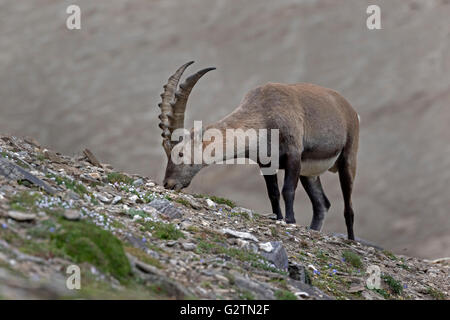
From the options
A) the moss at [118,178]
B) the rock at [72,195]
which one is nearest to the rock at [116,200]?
the rock at [72,195]

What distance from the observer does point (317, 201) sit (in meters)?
15.5

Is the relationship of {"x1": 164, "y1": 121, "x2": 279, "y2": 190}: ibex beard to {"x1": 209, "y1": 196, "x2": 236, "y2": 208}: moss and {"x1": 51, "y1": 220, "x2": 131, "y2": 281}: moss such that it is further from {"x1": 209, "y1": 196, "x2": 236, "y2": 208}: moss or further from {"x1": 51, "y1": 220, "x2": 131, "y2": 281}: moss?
{"x1": 51, "y1": 220, "x2": 131, "y2": 281}: moss

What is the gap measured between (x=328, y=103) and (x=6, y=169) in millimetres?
7897

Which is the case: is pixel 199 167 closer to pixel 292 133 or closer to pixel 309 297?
pixel 292 133

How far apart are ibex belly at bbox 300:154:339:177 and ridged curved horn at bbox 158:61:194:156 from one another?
3.02m

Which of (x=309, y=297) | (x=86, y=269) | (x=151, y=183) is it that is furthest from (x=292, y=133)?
(x=86, y=269)

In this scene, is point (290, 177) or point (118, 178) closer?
point (118, 178)

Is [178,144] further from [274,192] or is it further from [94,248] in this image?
[94,248]

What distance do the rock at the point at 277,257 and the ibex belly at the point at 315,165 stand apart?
191 inches

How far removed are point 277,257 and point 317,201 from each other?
6850 millimetres

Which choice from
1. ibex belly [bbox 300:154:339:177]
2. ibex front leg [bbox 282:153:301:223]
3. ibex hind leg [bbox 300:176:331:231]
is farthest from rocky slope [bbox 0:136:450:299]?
ibex hind leg [bbox 300:176:331:231]

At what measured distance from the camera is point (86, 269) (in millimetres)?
6254

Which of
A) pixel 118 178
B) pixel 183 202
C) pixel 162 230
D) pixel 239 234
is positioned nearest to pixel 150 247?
pixel 162 230

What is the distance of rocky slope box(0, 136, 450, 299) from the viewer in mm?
6227
